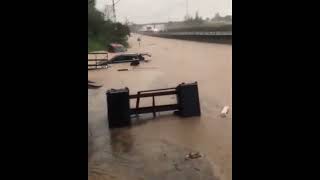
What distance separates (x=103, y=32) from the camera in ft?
136

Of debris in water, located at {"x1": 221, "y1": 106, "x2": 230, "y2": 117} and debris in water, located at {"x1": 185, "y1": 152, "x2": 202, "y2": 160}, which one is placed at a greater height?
debris in water, located at {"x1": 221, "y1": 106, "x2": 230, "y2": 117}

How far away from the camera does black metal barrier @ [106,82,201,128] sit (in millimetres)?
9945

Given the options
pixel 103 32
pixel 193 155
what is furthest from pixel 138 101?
pixel 103 32

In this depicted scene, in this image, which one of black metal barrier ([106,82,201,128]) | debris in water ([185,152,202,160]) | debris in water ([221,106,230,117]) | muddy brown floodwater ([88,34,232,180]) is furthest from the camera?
debris in water ([221,106,230,117])

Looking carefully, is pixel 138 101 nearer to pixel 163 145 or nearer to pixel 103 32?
pixel 163 145

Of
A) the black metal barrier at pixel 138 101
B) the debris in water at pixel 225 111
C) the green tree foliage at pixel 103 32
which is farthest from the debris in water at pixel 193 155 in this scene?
the green tree foliage at pixel 103 32

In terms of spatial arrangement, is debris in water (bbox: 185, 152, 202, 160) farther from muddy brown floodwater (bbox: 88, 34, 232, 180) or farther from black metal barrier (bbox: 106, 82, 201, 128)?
black metal barrier (bbox: 106, 82, 201, 128)

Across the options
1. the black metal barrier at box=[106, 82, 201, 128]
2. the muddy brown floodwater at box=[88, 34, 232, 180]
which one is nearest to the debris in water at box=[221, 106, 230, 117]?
the muddy brown floodwater at box=[88, 34, 232, 180]

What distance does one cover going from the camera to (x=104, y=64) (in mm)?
27422

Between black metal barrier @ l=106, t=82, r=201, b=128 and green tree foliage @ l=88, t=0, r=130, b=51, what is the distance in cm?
2183

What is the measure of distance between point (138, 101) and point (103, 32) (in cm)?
3121
